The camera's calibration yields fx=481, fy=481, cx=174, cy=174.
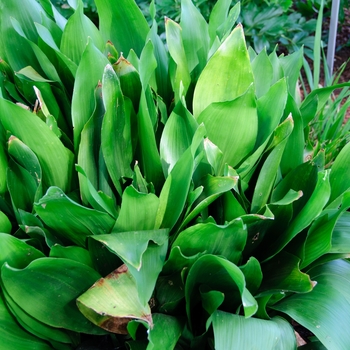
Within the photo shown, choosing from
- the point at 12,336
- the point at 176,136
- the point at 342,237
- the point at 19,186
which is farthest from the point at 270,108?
the point at 12,336

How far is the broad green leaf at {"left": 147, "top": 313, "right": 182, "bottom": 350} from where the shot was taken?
828 mm

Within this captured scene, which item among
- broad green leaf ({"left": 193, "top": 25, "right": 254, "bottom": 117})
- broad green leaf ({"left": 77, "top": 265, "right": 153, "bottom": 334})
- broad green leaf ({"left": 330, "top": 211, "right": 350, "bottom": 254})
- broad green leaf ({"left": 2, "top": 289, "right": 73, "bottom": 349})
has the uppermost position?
broad green leaf ({"left": 193, "top": 25, "right": 254, "bottom": 117})

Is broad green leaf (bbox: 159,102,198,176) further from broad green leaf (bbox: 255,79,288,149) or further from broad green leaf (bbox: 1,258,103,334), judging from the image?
broad green leaf (bbox: 1,258,103,334)

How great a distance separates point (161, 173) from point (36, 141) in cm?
24

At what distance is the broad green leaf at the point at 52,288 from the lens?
0.81 metres

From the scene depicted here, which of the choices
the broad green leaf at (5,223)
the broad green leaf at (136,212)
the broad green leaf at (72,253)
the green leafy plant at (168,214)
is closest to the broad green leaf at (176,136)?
the green leafy plant at (168,214)

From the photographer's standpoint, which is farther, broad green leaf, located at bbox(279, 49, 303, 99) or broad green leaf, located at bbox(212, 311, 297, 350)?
broad green leaf, located at bbox(279, 49, 303, 99)

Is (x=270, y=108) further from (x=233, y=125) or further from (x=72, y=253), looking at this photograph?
(x=72, y=253)

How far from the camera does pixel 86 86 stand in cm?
94

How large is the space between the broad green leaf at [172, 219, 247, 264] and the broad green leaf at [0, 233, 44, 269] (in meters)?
0.26

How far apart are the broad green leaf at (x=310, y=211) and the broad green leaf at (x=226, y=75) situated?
0.80 feet

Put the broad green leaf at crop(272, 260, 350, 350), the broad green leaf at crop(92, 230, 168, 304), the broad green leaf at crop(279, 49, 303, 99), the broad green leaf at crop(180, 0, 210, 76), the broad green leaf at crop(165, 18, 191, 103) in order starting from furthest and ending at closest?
the broad green leaf at crop(279, 49, 303, 99)
the broad green leaf at crop(180, 0, 210, 76)
the broad green leaf at crop(165, 18, 191, 103)
the broad green leaf at crop(272, 260, 350, 350)
the broad green leaf at crop(92, 230, 168, 304)

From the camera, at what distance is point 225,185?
84 centimetres

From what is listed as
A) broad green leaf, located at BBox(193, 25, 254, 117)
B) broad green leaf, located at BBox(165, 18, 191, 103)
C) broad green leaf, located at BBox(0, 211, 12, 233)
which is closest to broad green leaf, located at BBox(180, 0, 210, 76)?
broad green leaf, located at BBox(165, 18, 191, 103)
